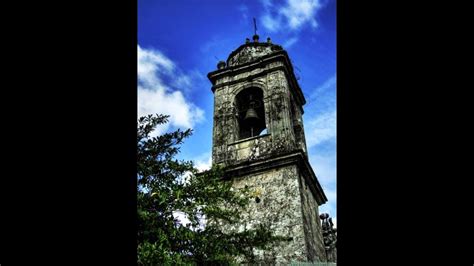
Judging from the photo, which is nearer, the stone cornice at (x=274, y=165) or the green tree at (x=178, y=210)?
the green tree at (x=178, y=210)

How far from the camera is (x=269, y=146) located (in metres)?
10.6

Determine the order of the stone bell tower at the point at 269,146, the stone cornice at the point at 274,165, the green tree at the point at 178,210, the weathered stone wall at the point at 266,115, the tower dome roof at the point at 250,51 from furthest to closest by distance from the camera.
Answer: the tower dome roof at the point at 250,51 < the weathered stone wall at the point at 266,115 < the stone cornice at the point at 274,165 < the stone bell tower at the point at 269,146 < the green tree at the point at 178,210

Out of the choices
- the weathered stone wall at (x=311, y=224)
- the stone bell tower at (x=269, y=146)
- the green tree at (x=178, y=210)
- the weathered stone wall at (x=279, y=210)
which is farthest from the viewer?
the stone bell tower at (x=269, y=146)

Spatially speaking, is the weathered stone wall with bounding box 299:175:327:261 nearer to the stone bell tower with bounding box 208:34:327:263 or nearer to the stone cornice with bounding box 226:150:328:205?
the stone bell tower with bounding box 208:34:327:263

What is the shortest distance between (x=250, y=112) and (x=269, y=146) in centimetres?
160

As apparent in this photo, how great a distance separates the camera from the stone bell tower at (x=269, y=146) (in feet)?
29.8

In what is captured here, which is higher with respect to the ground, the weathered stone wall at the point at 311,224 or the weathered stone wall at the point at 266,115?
the weathered stone wall at the point at 266,115

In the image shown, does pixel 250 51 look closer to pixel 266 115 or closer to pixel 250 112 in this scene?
pixel 250 112

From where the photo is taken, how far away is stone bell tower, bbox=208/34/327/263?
9078 mm

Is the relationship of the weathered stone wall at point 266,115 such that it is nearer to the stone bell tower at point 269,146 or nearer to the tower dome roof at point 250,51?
the stone bell tower at point 269,146

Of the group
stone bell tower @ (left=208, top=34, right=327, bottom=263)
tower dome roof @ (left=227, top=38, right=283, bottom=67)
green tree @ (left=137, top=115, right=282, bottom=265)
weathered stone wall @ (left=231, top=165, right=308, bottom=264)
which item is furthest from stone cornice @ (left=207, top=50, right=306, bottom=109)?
green tree @ (left=137, top=115, right=282, bottom=265)

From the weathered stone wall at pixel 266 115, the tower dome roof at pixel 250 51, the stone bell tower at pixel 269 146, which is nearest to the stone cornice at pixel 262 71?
the stone bell tower at pixel 269 146

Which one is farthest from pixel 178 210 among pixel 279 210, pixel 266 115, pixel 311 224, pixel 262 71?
pixel 262 71
